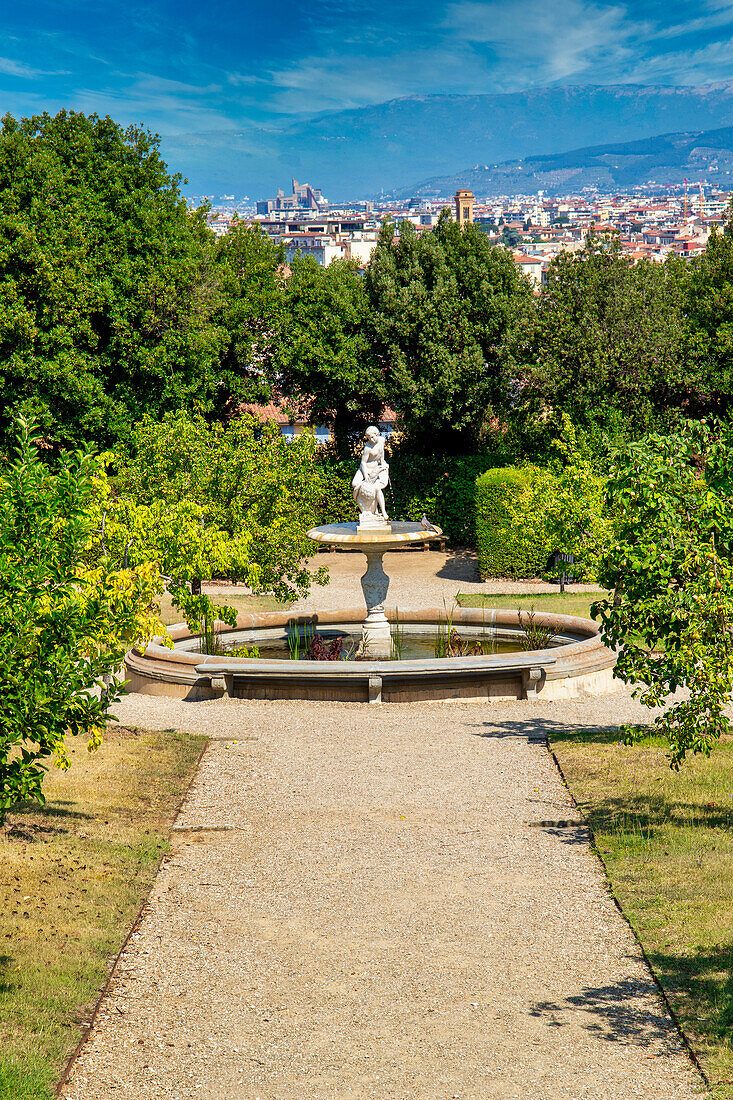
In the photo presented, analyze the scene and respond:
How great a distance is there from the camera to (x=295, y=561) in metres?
20.3

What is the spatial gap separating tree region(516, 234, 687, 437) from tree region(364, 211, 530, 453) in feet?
5.82

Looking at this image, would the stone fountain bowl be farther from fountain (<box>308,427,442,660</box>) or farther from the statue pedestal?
fountain (<box>308,427,442,660</box>)

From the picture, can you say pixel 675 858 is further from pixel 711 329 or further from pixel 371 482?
pixel 711 329

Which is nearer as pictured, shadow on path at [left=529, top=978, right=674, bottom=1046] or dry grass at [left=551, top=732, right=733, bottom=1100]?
shadow on path at [left=529, top=978, right=674, bottom=1046]

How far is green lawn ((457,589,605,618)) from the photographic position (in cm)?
2359

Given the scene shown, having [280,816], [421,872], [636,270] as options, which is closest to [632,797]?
[421,872]

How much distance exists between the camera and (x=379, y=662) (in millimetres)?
16672

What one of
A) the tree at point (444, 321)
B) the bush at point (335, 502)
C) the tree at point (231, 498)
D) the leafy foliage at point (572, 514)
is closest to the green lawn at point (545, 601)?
the leafy foliage at point (572, 514)

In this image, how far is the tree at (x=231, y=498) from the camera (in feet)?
53.3

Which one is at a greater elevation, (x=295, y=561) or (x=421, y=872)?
(x=295, y=561)

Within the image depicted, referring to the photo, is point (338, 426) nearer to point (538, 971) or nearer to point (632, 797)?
point (632, 797)

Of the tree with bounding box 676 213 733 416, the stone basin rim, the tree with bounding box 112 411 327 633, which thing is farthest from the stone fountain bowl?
the tree with bounding box 676 213 733 416

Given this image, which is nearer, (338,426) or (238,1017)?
Result: (238,1017)

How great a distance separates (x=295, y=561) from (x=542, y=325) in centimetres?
1405
